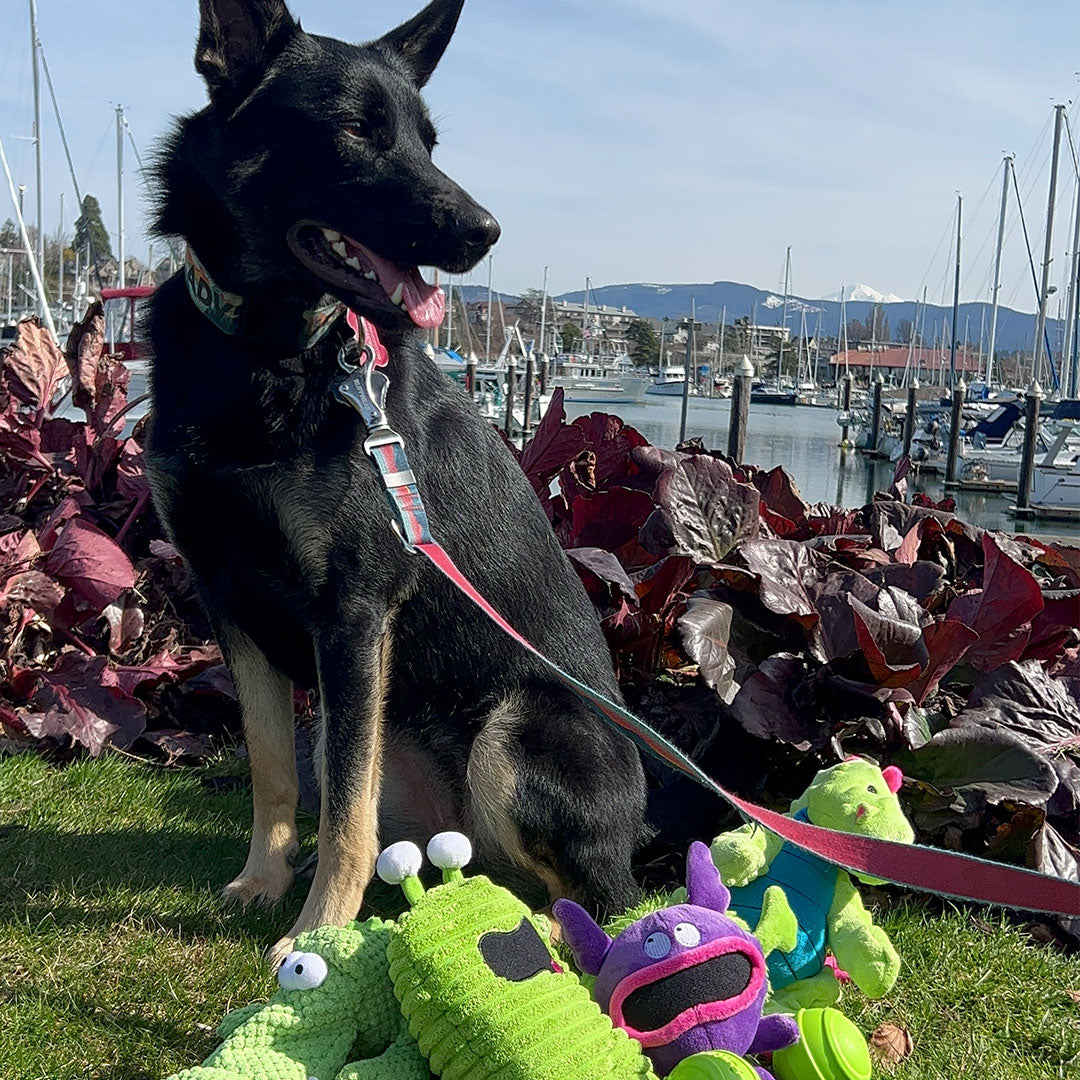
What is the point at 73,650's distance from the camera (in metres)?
4.31

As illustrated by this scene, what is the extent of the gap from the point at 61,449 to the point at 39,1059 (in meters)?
3.56

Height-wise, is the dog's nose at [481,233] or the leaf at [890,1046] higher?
the dog's nose at [481,233]

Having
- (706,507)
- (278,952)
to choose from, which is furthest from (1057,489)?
(278,952)

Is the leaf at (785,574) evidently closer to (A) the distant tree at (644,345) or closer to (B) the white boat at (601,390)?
(B) the white boat at (601,390)

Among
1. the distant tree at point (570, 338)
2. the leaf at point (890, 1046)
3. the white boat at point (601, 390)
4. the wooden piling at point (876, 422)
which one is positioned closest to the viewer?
the leaf at point (890, 1046)

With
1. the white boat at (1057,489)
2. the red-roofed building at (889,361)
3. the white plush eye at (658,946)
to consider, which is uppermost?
the red-roofed building at (889,361)

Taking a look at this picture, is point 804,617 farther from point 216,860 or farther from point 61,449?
point 61,449

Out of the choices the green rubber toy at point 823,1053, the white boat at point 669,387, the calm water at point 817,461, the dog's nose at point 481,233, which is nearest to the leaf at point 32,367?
the dog's nose at point 481,233

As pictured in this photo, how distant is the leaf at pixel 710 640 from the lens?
3.16 m

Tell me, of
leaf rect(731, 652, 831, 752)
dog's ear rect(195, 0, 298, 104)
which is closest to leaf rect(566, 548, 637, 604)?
leaf rect(731, 652, 831, 752)

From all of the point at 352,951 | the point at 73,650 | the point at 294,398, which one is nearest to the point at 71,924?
the point at 352,951

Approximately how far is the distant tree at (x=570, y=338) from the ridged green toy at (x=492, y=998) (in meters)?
115

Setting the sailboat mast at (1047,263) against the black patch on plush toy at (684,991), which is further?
the sailboat mast at (1047,263)

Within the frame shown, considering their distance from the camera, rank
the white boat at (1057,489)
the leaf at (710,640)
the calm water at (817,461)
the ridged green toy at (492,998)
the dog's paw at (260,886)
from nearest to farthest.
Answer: the ridged green toy at (492,998) → the dog's paw at (260,886) → the leaf at (710,640) → the white boat at (1057,489) → the calm water at (817,461)
